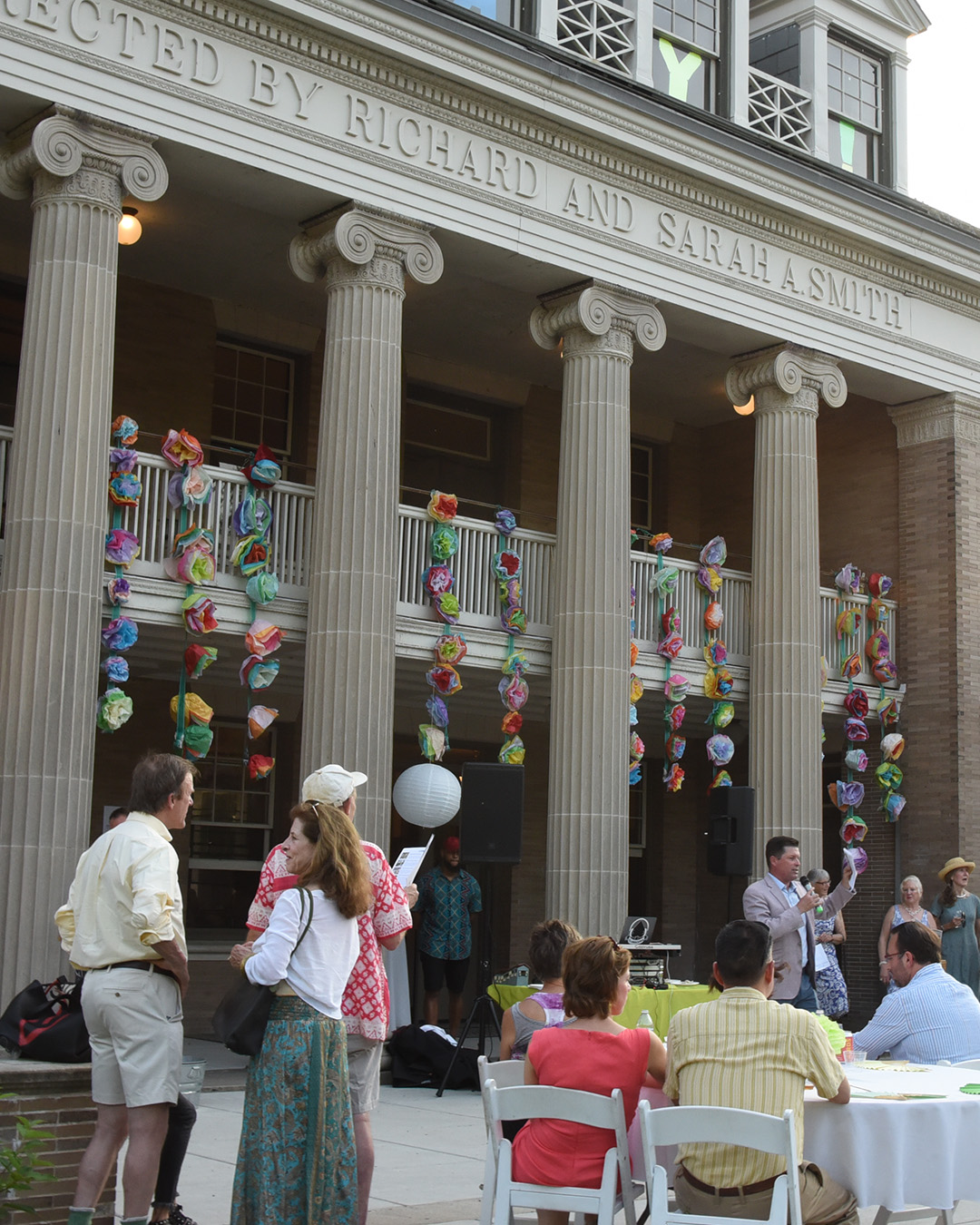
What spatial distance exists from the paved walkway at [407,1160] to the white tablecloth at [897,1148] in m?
1.75

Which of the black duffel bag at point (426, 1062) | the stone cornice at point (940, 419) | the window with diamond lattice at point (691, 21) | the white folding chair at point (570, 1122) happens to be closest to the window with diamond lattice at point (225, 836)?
the black duffel bag at point (426, 1062)

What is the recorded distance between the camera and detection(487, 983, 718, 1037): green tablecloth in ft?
39.0

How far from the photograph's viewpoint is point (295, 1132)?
5.65 meters

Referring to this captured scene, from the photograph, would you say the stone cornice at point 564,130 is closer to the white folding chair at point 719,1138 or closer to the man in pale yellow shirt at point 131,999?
the man in pale yellow shirt at point 131,999

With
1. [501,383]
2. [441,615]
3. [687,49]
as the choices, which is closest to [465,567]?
[441,615]

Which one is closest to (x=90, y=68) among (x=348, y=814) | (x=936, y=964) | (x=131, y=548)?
(x=131, y=548)

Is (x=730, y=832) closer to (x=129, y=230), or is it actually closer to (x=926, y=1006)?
(x=926, y=1006)

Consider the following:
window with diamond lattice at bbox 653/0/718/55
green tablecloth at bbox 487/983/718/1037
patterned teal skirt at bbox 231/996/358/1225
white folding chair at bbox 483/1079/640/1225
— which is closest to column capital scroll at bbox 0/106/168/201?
window with diamond lattice at bbox 653/0/718/55

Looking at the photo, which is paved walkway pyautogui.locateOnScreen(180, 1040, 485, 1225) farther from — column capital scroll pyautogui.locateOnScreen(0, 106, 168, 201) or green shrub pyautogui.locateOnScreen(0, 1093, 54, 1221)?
column capital scroll pyautogui.locateOnScreen(0, 106, 168, 201)

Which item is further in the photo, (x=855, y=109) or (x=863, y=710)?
(x=855, y=109)

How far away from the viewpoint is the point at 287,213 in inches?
553

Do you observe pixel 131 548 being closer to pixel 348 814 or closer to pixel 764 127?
pixel 348 814

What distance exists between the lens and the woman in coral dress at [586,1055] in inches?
229

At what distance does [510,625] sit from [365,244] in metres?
4.03
